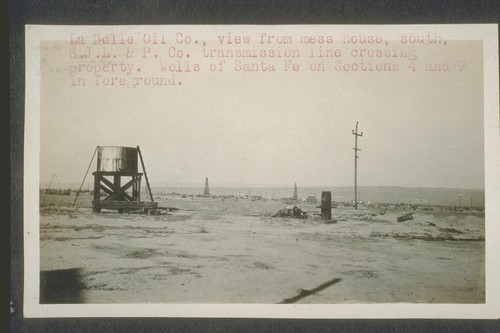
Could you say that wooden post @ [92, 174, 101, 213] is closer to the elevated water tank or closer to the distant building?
the elevated water tank

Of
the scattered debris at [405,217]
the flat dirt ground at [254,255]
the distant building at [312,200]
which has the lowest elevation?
the flat dirt ground at [254,255]

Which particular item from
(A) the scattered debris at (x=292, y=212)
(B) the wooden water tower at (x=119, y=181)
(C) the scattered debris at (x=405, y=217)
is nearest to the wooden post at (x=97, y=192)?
(B) the wooden water tower at (x=119, y=181)

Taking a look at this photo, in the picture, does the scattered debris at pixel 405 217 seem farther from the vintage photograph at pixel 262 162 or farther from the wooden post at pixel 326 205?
the wooden post at pixel 326 205

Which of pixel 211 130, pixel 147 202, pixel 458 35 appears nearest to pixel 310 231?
pixel 211 130

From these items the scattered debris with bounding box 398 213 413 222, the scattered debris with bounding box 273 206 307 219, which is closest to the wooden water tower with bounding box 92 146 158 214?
the scattered debris with bounding box 273 206 307 219

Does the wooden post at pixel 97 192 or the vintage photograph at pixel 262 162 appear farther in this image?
the wooden post at pixel 97 192

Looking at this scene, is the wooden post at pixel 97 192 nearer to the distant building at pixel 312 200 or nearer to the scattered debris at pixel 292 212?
the scattered debris at pixel 292 212

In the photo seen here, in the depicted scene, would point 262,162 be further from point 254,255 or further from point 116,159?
point 116,159

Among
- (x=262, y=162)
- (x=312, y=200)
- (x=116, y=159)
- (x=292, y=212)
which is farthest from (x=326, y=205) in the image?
(x=116, y=159)

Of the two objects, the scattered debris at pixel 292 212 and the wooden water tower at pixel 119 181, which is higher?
the wooden water tower at pixel 119 181
